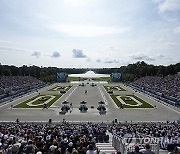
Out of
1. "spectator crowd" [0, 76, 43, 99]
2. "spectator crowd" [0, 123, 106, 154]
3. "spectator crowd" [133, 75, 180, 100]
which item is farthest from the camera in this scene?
"spectator crowd" [0, 76, 43, 99]

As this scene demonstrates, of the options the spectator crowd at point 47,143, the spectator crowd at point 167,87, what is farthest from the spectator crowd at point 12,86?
the spectator crowd at point 47,143

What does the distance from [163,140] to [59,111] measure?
3116cm

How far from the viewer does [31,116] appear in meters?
43.2

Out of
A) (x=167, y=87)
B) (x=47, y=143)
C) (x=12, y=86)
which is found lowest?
(x=12, y=86)

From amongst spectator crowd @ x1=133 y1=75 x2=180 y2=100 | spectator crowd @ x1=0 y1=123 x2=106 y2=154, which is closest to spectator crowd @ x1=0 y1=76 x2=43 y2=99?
spectator crowd @ x1=133 y1=75 x2=180 y2=100

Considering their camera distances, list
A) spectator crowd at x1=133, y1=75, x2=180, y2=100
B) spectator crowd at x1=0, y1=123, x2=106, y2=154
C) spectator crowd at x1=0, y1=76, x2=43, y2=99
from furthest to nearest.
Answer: spectator crowd at x1=0, y1=76, x2=43, y2=99, spectator crowd at x1=133, y1=75, x2=180, y2=100, spectator crowd at x1=0, y1=123, x2=106, y2=154

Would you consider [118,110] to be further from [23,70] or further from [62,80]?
[23,70]

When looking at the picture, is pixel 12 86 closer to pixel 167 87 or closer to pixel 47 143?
pixel 167 87

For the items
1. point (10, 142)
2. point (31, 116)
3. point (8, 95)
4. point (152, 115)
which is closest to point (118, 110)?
point (152, 115)

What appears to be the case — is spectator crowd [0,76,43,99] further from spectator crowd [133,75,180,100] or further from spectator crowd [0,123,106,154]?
spectator crowd [0,123,106,154]

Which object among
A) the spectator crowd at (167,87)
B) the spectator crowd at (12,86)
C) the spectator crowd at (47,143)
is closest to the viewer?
the spectator crowd at (47,143)

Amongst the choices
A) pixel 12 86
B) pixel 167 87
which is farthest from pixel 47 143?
pixel 12 86

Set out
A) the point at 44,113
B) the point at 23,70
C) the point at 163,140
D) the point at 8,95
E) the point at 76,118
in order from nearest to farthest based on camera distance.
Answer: the point at 163,140, the point at 76,118, the point at 44,113, the point at 8,95, the point at 23,70

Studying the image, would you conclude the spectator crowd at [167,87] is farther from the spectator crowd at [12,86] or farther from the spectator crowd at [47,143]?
the spectator crowd at [47,143]
